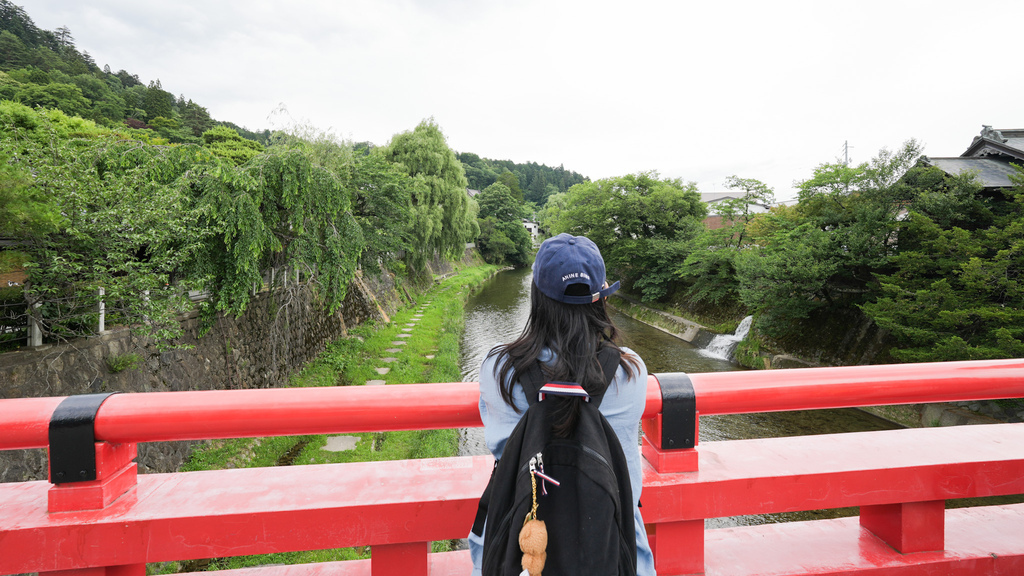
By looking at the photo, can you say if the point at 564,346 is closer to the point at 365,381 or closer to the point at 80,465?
the point at 80,465

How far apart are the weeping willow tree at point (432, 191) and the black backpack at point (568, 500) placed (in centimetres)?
1522

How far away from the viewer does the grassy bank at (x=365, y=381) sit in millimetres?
4488

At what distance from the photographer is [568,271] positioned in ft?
3.35

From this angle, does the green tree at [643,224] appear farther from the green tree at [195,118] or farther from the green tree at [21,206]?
the green tree at [195,118]

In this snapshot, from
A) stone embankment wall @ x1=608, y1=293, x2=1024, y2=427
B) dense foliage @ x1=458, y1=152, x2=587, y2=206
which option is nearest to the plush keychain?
stone embankment wall @ x1=608, y1=293, x2=1024, y2=427

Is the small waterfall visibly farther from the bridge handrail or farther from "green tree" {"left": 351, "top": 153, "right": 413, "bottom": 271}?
the bridge handrail

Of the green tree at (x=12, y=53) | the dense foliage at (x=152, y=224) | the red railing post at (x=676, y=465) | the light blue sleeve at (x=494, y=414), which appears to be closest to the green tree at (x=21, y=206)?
the dense foliage at (x=152, y=224)

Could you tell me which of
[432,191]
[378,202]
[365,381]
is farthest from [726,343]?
[432,191]

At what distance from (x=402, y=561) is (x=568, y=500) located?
58 cm

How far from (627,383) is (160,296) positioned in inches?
198

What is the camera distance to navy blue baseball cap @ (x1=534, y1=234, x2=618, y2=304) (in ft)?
3.34

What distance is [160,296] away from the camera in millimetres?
4578

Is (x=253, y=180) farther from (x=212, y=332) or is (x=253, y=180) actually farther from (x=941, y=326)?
(x=941, y=326)

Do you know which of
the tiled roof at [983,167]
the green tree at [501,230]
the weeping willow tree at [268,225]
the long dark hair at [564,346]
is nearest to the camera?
the long dark hair at [564,346]
